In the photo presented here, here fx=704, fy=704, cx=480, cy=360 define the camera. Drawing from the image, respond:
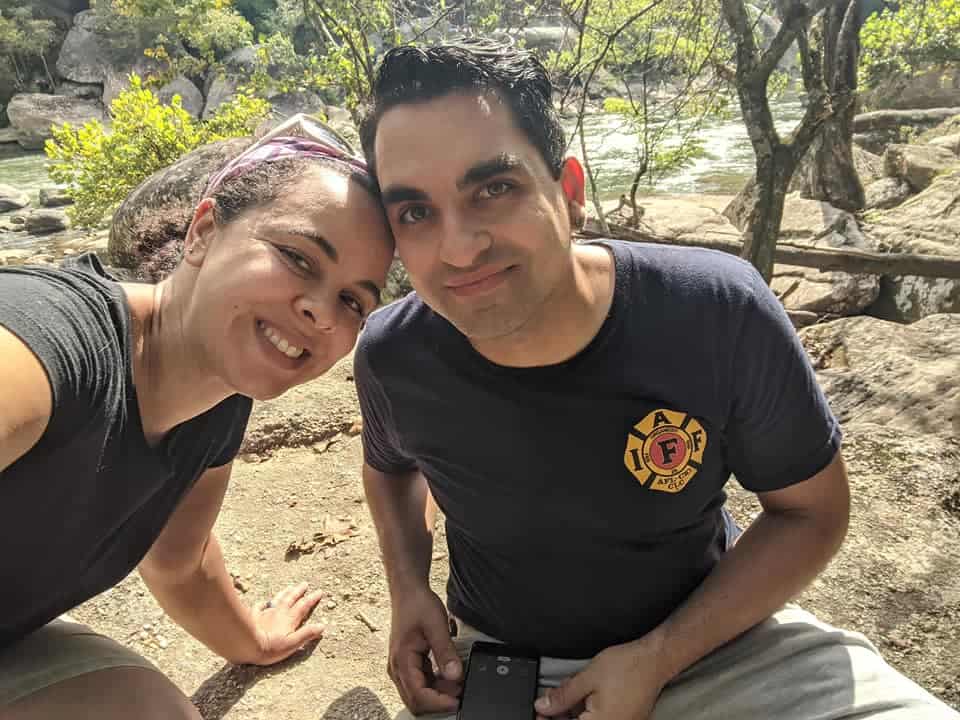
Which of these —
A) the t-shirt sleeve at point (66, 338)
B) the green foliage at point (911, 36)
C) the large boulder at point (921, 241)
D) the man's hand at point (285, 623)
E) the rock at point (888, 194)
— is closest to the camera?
the t-shirt sleeve at point (66, 338)

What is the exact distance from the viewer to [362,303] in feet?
5.01

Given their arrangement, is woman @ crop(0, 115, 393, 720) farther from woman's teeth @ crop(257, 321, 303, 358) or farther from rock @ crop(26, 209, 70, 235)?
rock @ crop(26, 209, 70, 235)

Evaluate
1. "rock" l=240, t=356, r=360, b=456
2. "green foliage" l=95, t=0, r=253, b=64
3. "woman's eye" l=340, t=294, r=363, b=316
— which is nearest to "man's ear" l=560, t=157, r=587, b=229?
"woman's eye" l=340, t=294, r=363, b=316

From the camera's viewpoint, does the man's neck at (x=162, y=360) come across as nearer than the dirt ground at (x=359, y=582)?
Yes

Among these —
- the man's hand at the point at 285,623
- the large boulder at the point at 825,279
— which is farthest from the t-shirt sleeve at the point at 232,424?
the large boulder at the point at 825,279

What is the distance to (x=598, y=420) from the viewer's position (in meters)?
1.45

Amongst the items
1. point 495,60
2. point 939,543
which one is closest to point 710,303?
point 495,60

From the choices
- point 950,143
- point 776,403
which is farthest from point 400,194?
point 950,143

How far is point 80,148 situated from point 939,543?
24.6 feet

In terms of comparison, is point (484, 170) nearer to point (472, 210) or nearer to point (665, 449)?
point (472, 210)

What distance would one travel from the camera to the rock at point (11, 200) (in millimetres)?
15000

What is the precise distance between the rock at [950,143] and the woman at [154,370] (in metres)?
10.3

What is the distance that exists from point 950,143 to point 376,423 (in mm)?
11053

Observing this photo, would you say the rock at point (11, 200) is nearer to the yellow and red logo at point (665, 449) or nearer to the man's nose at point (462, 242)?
the man's nose at point (462, 242)
